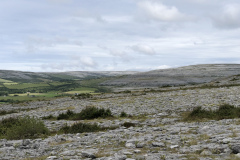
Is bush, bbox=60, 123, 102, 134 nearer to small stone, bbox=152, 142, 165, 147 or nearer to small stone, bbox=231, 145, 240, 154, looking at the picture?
small stone, bbox=152, 142, 165, 147

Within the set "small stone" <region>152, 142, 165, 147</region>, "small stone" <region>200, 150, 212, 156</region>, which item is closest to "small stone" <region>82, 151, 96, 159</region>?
"small stone" <region>152, 142, 165, 147</region>

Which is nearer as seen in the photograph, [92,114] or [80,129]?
[80,129]

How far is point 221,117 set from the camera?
18.8m

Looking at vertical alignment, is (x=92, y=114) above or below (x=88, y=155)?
below

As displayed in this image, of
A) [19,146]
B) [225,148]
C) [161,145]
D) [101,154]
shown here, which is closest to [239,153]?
[225,148]

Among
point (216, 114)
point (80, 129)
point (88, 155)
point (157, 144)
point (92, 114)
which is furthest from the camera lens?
point (92, 114)

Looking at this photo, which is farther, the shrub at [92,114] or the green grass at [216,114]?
the shrub at [92,114]

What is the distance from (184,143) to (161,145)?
1139mm

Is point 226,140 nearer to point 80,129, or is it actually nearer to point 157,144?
point 157,144

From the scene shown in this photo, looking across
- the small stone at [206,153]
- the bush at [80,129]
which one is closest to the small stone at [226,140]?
the small stone at [206,153]

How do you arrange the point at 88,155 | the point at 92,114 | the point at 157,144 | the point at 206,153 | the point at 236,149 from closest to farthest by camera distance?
the point at 236,149 → the point at 206,153 → the point at 88,155 → the point at 157,144 → the point at 92,114

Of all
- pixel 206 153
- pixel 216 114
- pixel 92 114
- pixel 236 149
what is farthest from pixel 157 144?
pixel 92 114

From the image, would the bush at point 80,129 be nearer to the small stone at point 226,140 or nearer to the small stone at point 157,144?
the small stone at point 157,144

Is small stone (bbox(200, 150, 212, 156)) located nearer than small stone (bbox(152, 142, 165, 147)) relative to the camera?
Yes
